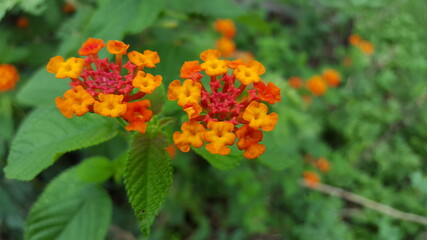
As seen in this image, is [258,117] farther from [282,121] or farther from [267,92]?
[282,121]

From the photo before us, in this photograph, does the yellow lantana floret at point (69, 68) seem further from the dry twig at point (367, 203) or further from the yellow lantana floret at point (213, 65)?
the dry twig at point (367, 203)

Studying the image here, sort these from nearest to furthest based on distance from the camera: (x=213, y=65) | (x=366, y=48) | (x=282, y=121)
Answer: (x=213, y=65), (x=282, y=121), (x=366, y=48)

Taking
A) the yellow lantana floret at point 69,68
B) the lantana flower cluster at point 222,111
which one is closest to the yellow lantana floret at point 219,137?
the lantana flower cluster at point 222,111

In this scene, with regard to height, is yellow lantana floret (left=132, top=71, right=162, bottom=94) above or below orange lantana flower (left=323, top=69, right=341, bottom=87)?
above

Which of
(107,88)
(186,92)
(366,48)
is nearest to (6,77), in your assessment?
(107,88)

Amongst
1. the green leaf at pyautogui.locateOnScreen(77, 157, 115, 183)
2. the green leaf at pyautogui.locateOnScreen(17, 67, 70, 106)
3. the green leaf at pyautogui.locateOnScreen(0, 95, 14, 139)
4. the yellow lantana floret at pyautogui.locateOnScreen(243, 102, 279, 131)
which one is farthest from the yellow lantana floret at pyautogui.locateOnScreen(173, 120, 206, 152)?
the green leaf at pyautogui.locateOnScreen(0, 95, 14, 139)

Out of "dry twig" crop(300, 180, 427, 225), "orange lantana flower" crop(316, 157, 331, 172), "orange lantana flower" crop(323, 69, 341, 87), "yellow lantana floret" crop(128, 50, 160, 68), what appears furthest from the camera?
"orange lantana flower" crop(323, 69, 341, 87)

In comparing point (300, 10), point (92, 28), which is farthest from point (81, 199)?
point (300, 10)

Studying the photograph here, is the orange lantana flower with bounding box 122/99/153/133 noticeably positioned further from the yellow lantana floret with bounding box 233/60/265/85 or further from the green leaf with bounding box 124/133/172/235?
the yellow lantana floret with bounding box 233/60/265/85
